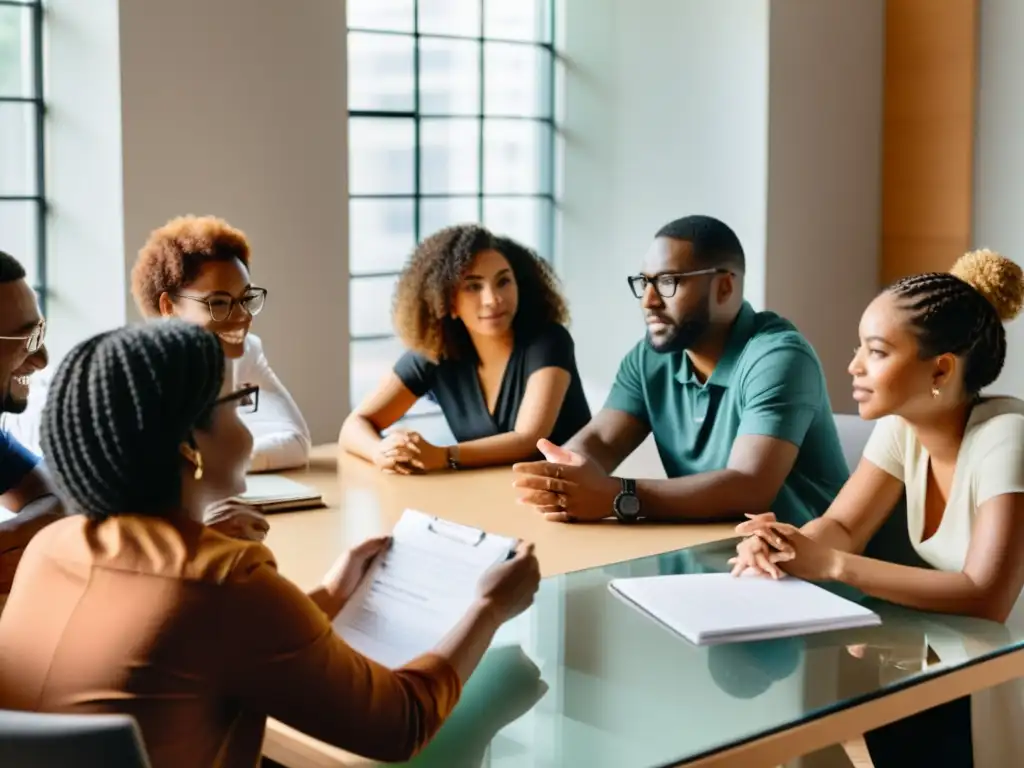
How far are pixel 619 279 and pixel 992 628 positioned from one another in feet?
11.6

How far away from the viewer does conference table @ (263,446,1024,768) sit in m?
1.63

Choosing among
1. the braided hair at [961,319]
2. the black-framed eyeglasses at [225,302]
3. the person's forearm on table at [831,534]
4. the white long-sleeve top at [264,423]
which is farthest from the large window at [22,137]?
the braided hair at [961,319]

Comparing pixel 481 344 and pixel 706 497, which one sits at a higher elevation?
pixel 481 344

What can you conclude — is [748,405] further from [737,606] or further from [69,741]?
[69,741]

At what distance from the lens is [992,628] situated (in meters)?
2.02

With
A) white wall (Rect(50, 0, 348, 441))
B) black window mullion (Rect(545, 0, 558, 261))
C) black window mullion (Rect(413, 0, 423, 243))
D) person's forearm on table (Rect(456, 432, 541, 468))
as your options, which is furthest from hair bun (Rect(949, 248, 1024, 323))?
black window mullion (Rect(545, 0, 558, 261))

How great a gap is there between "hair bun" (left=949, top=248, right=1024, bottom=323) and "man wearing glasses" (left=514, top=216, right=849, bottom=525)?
1.82 feet

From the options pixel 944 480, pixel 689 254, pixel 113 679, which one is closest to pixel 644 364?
pixel 689 254

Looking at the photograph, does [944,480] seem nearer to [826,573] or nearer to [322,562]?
[826,573]

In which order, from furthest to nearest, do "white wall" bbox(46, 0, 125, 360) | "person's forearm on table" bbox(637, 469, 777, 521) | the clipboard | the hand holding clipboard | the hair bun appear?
"white wall" bbox(46, 0, 125, 360), "person's forearm on table" bbox(637, 469, 777, 521), the hair bun, the clipboard, the hand holding clipboard

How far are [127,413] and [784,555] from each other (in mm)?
1120

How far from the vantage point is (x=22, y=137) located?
413 cm

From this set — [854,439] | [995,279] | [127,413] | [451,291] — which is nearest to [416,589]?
[127,413]

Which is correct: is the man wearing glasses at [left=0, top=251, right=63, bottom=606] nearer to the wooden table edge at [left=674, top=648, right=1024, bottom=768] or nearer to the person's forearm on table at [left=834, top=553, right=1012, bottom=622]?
the wooden table edge at [left=674, top=648, right=1024, bottom=768]
